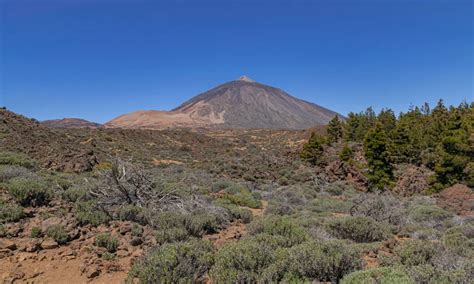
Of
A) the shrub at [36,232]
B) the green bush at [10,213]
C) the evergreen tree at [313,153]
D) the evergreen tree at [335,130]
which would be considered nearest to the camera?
the shrub at [36,232]

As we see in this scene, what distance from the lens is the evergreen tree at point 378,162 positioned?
64.7 feet

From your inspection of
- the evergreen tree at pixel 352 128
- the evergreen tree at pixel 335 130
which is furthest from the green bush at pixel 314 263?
the evergreen tree at pixel 335 130

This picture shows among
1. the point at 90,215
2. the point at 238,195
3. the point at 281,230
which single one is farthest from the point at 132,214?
the point at 238,195

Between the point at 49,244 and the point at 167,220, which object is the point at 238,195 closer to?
the point at 167,220

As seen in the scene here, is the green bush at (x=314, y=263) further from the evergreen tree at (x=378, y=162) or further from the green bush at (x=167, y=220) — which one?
the evergreen tree at (x=378, y=162)

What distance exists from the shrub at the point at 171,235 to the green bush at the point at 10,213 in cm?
243

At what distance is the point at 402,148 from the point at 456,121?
5.91 metres

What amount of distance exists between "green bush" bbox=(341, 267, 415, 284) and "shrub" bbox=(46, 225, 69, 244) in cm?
413

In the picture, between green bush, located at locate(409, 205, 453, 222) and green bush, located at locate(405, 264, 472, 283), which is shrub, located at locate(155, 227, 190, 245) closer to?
green bush, located at locate(405, 264, 472, 283)

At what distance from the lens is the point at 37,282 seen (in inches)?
151

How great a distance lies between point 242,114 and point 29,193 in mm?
154356

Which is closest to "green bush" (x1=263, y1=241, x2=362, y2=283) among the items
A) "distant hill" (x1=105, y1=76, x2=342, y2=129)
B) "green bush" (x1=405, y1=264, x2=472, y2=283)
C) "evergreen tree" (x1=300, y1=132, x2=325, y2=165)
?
"green bush" (x1=405, y1=264, x2=472, y2=283)

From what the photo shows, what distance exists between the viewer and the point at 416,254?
4.66 meters

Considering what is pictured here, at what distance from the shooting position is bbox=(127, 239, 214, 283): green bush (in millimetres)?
3482
